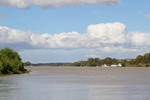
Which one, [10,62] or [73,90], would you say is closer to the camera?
[73,90]

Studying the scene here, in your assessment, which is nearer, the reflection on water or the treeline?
the reflection on water

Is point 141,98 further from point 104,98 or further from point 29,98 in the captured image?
point 29,98

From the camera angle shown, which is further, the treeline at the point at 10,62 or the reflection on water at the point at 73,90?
the treeline at the point at 10,62

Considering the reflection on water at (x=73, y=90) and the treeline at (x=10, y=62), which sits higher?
the treeline at (x=10, y=62)

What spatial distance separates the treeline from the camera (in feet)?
280

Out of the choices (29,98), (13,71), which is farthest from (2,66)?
(29,98)

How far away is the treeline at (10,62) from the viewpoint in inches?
3357

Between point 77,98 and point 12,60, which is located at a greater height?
point 12,60

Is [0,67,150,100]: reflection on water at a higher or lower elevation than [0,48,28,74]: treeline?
lower

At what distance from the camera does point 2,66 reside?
82.6 m

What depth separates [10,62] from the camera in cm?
8994

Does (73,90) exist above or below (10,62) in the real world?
below

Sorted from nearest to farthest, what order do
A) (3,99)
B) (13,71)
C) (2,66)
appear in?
(3,99) < (2,66) < (13,71)

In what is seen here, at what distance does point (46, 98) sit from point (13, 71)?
6567cm
